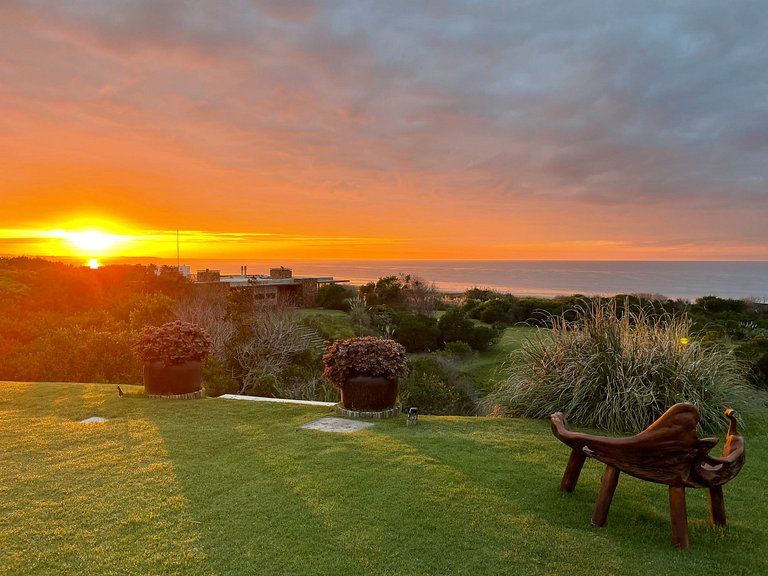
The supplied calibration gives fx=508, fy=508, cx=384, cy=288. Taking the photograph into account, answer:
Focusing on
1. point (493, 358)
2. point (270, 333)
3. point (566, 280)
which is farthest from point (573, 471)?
point (566, 280)

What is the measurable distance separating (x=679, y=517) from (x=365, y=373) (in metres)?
3.86

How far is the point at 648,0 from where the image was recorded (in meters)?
9.20

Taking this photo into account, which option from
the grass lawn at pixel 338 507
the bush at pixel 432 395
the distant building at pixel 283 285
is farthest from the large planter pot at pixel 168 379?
the distant building at pixel 283 285

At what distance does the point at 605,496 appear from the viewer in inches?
126

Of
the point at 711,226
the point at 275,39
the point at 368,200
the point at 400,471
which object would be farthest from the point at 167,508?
the point at 711,226

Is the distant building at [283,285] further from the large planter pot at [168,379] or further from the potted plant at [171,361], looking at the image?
the large planter pot at [168,379]

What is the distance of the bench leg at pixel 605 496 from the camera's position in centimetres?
316

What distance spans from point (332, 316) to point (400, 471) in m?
22.2

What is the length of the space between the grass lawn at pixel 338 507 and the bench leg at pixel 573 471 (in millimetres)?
102

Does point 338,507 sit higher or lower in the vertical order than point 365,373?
lower

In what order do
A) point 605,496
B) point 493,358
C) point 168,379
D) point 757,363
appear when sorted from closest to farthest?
point 605,496 → point 168,379 → point 757,363 → point 493,358

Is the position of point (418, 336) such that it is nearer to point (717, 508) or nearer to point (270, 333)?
point (270, 333)

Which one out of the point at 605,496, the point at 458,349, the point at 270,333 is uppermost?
the point at 605,496

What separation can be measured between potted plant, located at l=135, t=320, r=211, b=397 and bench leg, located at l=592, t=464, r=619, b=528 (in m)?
5.79
